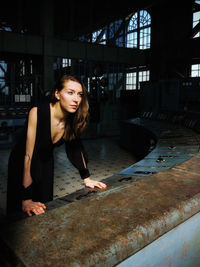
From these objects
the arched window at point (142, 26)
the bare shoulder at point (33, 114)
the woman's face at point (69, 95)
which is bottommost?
the bare shoulder at point (33, 114)

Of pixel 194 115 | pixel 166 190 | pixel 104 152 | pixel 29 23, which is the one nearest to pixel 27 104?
pixel 104 152

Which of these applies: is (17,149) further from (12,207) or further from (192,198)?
(192,198)

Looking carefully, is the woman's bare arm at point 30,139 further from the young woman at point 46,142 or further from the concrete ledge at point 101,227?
the concrete ledge at point 101,227

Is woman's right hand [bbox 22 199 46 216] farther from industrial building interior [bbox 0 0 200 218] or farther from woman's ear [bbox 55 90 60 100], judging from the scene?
industrial building interior [bbox 0 0 200 218]

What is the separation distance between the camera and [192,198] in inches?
43.9

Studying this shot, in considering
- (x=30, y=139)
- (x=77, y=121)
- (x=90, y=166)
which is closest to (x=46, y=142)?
(x=30, y=139)

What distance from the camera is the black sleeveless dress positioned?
1787mm

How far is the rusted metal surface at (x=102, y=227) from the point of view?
732 millimetres

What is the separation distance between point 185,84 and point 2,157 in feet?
22.0

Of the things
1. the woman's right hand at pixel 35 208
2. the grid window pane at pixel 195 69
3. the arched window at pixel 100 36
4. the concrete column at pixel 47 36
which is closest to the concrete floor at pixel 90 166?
the woman's right hand at pixel 35 208

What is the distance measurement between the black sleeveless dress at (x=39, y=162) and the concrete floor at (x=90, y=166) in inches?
68.5

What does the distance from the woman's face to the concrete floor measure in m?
2.47

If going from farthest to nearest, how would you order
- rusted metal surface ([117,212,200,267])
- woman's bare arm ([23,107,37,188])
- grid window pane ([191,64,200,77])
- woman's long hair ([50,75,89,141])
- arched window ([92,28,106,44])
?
arched window ([92,28,106,44]) < grid window pane ([191,64,200,77]) < woman's long hair ([50,75,89,141]) < woman's bare arm ([23,107,37,188]) < rusted metal surface ([117,212,200,267])

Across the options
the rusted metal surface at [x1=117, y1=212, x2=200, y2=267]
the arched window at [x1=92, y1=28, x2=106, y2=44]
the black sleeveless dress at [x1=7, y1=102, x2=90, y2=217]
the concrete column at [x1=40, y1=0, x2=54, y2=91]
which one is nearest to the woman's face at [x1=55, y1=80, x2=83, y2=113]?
the black sleeveless dress at [x1=7, y1=102, x2=90, y2=217]
